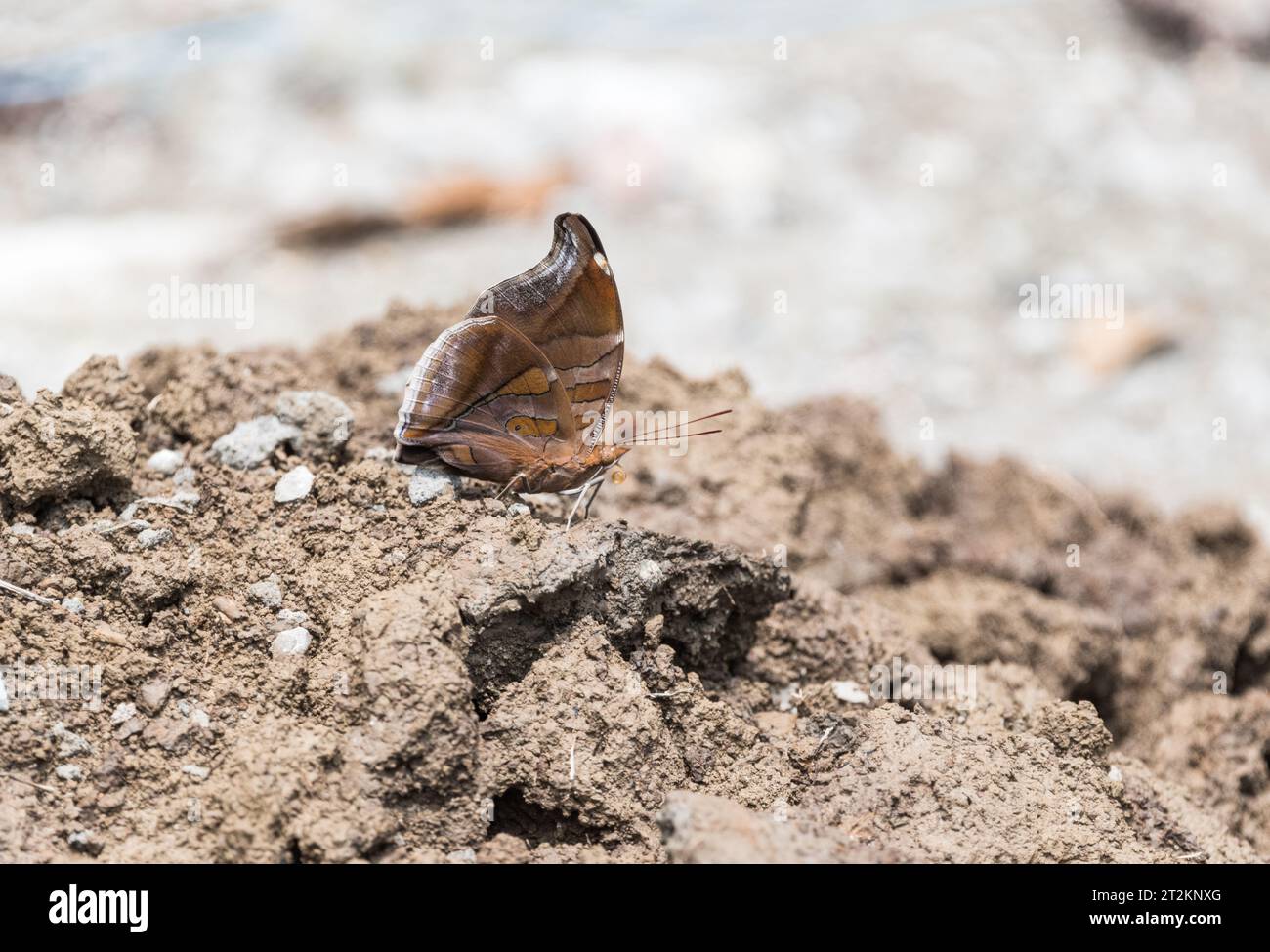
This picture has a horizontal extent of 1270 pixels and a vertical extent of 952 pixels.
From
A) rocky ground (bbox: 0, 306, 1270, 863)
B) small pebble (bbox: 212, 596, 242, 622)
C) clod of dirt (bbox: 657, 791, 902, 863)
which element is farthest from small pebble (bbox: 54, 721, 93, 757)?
clod of dirt (bbox: 657, 791, 902, 863)

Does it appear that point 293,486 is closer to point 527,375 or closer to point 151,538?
point 151,538

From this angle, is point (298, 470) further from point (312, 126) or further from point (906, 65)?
point (906, 65)

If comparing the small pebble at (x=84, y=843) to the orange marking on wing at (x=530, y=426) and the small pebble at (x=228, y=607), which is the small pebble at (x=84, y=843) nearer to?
the small pebble at (x=228, y=607)

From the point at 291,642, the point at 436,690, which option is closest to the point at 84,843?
the point at 291,642

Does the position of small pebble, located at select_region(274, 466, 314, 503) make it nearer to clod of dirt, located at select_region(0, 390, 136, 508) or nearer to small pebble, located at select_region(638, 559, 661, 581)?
clod of dirt, located at select_region(0, 390, 136, 508)

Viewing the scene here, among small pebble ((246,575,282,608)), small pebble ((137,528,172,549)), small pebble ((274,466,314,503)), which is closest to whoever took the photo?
small pebble ((246,575,282,608))

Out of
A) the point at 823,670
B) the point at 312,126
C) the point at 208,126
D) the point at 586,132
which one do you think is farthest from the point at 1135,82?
the point at 823,670
